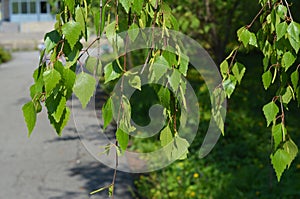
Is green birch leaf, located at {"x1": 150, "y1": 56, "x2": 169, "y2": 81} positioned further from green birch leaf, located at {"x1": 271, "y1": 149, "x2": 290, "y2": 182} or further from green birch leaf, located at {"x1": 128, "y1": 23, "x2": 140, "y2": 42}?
green birch leaf, located at {"x1": 271, "y1": 149, "x2": 290, "y2": 182}

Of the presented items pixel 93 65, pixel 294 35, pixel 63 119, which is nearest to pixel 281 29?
pixel 294 35

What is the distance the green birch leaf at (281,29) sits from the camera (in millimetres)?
1377

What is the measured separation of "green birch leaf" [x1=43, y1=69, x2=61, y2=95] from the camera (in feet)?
3.82

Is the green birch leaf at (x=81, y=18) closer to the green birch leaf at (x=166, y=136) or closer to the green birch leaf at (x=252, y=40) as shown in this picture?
the green birch leaf at (x=166, y=136)

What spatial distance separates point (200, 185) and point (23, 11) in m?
28.7

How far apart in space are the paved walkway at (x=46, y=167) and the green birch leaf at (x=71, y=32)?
3167 millimetres

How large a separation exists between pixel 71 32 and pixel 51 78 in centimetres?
12

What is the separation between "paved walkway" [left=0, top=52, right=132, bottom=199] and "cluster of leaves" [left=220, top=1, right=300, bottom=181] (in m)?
2.93

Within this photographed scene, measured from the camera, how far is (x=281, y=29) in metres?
1.38

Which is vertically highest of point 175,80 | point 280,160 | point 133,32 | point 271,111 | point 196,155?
point 133,32

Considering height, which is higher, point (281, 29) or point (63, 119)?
point (281, 29)

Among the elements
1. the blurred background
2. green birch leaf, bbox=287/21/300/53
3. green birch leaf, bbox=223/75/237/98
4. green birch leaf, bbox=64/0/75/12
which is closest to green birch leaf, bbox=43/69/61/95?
green birch leaf, bbox=64/0/75/12

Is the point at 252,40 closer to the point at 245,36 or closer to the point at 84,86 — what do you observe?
the point at 245,36

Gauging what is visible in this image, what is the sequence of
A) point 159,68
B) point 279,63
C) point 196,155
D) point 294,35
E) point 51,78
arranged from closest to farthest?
point 51,78 < point 159,68 < point 294,35 < point 279,63 < point 196,155
